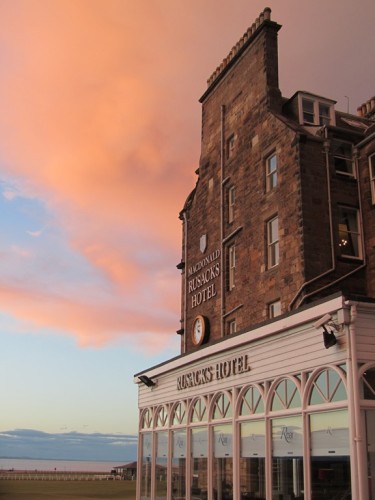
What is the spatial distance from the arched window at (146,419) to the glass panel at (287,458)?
9126mm

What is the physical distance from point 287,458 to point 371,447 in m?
2.59

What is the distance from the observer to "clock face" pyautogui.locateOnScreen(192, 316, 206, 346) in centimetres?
2776

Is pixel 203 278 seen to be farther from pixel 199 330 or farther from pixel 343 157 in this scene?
pixel 343 157

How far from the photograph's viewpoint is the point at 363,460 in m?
11.6

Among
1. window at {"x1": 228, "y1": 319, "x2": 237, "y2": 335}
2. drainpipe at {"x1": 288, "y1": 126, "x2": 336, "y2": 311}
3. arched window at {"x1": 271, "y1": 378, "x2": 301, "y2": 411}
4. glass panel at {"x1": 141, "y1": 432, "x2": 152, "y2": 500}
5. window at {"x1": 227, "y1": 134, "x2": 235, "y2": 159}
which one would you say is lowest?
glass panel at {"x1": 141, "y1": 432, "x2": 152, "y2": 500}

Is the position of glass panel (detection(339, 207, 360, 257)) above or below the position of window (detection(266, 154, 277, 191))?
below

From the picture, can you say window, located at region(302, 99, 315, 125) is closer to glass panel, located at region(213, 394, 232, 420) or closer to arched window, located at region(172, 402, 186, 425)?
arched window, located at region(172, 402, 186, 425)

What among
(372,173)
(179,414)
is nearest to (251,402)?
(179,414)

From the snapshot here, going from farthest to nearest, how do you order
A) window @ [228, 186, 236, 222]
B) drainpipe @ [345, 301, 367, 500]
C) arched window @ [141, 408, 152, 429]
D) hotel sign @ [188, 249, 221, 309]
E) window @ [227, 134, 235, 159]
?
1. window @ [227, 134, 235, 159]
2. hotel sign @ [188, 249, 221, 309]
3. window @ [228, 186, 236, 222]
4. arched window @ [141, 408, 152, 429]
5. drainpipe @ [345, 301, 367, 500]

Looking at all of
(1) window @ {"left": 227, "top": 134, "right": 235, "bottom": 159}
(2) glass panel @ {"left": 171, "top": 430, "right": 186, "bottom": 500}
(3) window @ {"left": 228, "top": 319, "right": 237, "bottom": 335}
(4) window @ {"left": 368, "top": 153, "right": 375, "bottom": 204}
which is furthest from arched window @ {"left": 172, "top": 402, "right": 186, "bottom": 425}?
(1) window @ {"left": 227, "top": 134, "right": 235, "bottom": 159}

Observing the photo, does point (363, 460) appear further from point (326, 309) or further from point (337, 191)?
point (337, 191)

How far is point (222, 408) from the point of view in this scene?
679 inches

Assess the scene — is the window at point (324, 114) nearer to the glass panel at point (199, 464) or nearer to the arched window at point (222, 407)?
the arched window at point (222, 407)

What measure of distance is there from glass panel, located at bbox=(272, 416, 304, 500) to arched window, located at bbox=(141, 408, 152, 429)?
29.9 ft
